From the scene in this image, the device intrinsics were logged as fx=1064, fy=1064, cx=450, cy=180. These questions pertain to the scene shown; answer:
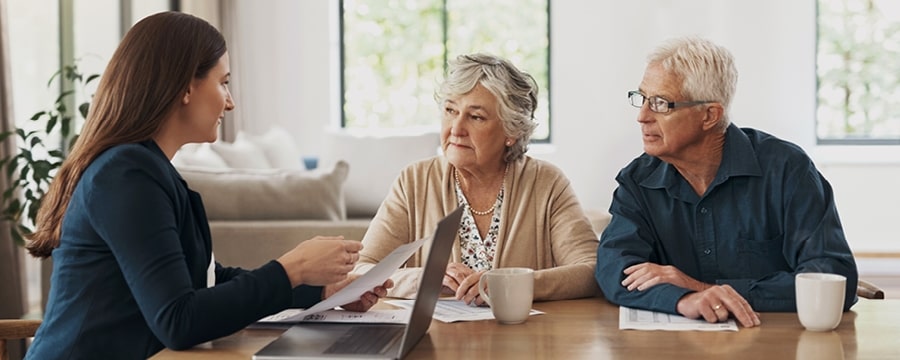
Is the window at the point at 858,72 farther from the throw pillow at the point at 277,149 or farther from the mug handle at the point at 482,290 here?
the mug handle at the point at 482,290

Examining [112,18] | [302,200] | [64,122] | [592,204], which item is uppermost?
[112,18]

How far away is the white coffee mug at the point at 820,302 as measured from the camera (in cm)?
172

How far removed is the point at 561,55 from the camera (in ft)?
25.2

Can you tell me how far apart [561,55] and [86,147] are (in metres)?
6.23

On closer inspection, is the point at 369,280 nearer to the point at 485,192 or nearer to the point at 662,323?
the point at 662,323

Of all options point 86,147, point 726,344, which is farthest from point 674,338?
point 86,147

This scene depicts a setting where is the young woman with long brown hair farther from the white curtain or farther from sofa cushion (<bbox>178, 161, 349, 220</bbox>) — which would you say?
Answer: the white curtain

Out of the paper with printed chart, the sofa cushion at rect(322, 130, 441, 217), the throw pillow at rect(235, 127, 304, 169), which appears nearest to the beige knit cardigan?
the paper with printed chart

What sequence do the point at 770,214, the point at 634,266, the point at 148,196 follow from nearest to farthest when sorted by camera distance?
1. the point at 148,196
2. the point at 634,266
3. the point at 770,214

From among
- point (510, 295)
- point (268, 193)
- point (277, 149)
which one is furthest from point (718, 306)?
point (277, 149)

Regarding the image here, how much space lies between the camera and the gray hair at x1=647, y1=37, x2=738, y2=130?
2.25 meters

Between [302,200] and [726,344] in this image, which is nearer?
[726,344]

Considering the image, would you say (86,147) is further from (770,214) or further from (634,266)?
(770,214)

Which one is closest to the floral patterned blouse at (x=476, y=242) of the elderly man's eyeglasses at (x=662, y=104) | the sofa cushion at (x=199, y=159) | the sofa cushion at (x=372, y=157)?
the elderly man's eyeglasses at (x=662, y=104)
